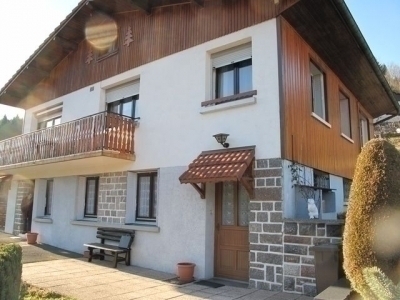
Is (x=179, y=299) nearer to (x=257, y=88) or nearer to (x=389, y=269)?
(x=389, y=269)

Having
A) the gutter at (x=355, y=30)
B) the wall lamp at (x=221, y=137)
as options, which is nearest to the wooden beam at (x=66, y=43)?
the wall lamp at (x=221, y=137)

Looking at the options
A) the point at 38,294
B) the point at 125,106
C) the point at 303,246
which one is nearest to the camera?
the point at 38,294

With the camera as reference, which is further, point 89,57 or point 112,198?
point 89,57

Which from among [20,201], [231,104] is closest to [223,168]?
[231,104]

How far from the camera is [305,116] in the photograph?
883 cm

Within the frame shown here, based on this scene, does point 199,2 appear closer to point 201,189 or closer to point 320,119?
point 320,119

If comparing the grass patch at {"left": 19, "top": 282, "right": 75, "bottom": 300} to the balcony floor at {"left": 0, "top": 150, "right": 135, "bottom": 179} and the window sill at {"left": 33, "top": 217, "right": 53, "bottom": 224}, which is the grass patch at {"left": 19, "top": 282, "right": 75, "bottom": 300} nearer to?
the balcony floor at {"left": 0, "top": 150, "right": 135, "bottom": 179}

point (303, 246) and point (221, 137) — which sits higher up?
point (221, 137)

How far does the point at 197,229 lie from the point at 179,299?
90.7 inches

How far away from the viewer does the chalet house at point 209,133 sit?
7.70 m

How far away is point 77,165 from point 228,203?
21.0 ft

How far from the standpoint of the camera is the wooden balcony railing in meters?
10.2

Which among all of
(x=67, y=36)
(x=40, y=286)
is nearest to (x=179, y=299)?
(x=40, y=286)

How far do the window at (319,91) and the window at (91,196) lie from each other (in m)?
8.24
